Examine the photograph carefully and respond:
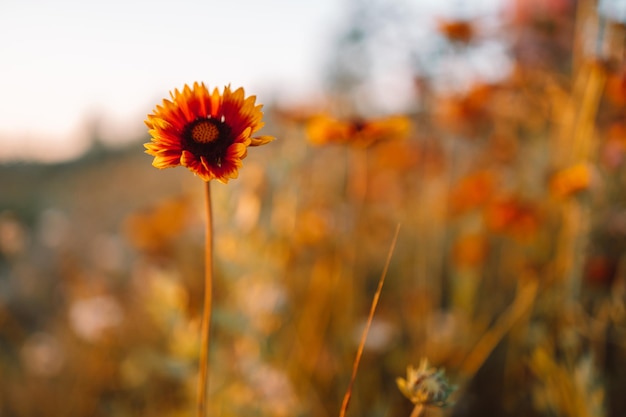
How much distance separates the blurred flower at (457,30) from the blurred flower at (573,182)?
688 millimetres

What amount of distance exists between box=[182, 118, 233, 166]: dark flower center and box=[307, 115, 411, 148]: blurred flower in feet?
2.03

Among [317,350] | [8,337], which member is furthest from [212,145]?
[8,337]

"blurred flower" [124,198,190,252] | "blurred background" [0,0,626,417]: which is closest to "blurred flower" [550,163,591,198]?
"blurred background" [0,0,626,417]

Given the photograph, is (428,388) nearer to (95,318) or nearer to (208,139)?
(208,139)

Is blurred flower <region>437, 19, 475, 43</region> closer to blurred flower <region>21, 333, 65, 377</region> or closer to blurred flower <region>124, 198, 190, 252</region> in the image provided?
blurred flower <region>124, 198, 190, 252</region>

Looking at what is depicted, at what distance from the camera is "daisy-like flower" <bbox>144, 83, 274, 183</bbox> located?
0.64 metres

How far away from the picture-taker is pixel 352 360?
1.71m

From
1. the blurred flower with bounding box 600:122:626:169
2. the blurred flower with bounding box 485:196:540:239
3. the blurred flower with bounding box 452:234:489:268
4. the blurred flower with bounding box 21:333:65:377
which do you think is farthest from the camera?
the blurred flower with bounding box 21:333:65:377

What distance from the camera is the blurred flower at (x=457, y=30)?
195cm

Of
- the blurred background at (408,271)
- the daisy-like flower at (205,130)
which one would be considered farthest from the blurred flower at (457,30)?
the daisy-like flower at (205,130)

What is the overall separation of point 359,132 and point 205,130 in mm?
686

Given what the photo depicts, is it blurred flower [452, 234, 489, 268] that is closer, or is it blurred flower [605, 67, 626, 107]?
blurred flower [605, 67, 626, 107]

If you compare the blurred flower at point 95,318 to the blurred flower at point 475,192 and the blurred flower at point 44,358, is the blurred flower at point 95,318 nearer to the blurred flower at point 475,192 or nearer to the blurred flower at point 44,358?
the blurred flower at point 44,358

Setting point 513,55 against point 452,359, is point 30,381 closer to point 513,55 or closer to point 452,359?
point 452,359
